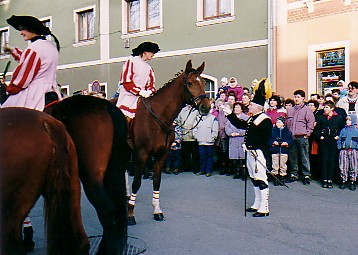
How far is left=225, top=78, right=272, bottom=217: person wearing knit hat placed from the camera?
758 cm

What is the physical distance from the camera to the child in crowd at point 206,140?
41.2 ft

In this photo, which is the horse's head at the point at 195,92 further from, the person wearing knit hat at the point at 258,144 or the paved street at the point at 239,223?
the paved street at the point at 239,223

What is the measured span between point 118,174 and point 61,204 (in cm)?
129

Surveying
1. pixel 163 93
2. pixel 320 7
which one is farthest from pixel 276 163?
pixel 320 7

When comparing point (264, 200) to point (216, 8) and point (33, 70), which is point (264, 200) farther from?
point (216, 8)

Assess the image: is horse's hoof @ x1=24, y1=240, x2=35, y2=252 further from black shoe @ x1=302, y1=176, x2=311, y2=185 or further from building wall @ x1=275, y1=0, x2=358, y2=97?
building wall @ x1=275, y1=0, x2=358, y2=97

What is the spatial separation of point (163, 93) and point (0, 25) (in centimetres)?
2406

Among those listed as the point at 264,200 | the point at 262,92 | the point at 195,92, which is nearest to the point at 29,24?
the point at 195,92

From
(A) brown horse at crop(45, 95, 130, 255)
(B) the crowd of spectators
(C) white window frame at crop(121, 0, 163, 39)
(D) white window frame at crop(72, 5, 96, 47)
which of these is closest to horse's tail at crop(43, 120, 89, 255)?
(A) brown horse at crop(45, 95, 130, 255)

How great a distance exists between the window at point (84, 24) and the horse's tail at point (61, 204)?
777 inches

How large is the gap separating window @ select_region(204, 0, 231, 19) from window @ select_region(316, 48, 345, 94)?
4.21 m

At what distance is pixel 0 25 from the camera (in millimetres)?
28219

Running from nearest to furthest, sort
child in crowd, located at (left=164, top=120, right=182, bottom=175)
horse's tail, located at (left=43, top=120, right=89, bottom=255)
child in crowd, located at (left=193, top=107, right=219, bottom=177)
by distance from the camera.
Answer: horse's tail, located at (left=43, top=120, right=89, bottom=255), child in crowd, located at (left=193, top=107, right=219, bottom=177), child in crowd, located at (left=164, top=120, right=182, bottom=175)

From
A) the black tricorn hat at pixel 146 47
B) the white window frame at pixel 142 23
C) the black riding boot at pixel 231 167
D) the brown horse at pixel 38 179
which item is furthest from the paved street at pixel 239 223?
the white window frame at pixel 142 23
